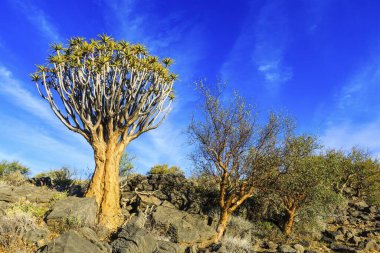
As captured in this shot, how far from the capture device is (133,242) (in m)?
12.4

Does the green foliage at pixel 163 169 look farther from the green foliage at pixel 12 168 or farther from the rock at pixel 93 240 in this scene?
the rock at pixel 93 240

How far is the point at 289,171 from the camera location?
21156 mm

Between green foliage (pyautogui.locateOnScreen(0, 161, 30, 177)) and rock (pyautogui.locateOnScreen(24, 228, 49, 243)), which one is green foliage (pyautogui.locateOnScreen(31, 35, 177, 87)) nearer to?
rock (pyautogui.locateOnScreen(24, 228, 49, 243))

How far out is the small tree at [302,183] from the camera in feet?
70.0

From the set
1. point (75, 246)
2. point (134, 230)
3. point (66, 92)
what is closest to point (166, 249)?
point (134, 230)

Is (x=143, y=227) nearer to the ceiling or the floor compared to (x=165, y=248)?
nearer to the ceiling

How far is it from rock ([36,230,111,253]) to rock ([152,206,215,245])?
21.1ft

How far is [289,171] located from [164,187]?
26.9 feet

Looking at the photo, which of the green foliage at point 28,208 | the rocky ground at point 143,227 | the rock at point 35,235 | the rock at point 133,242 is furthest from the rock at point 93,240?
the green foliage at point 28,208

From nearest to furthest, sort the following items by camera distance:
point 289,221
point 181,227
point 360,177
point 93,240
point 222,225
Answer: point 93,240, point 181,227, point 222,225, point 289,221, point 360,177

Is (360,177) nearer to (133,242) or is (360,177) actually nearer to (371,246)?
(371,246)

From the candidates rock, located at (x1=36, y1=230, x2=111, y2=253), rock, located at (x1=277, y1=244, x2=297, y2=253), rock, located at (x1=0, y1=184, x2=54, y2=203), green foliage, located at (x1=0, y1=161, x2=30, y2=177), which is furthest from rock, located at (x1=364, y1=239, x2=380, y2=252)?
green foliage, located at (x1=0, y1=161, x2=30, y2=177)

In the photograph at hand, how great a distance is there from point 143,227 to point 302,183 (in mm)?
11225

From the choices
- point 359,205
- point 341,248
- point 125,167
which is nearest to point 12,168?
point 125,167
